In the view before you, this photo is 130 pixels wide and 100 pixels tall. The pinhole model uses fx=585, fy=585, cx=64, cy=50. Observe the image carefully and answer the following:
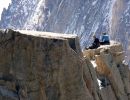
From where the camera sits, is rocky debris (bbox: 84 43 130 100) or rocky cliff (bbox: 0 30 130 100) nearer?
rocky cliff (bbox: 0 30 130 100)

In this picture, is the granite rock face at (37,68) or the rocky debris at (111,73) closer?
the granite rock face at (37,68)

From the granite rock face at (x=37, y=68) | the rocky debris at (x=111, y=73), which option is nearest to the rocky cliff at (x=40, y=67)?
the granite rock face at (x=37, y=68)

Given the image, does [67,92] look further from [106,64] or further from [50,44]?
[106,64]

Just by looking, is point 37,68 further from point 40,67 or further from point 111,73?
point 111,73

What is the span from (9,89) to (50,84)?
1568mm

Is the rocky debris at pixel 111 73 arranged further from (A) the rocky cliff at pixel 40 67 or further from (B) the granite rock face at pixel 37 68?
(B) the granite rock face at pixel 37 68

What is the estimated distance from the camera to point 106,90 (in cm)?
2525

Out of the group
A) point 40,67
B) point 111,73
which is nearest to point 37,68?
point 40,67

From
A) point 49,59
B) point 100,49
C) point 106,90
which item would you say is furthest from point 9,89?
point 100,49

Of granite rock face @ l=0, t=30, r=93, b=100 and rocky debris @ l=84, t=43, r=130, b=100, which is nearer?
granite rock face @ l=0, t=30, r=93, b=100

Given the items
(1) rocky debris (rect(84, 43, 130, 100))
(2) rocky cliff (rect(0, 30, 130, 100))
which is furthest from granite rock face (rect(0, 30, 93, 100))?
(1) rocky debris (rect(84, 43, 130, 100))

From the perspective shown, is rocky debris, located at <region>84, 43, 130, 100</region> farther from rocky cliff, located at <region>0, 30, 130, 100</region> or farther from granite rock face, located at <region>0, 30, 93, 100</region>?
granite rock face, located at <region>0, 30, 93, 100</region>

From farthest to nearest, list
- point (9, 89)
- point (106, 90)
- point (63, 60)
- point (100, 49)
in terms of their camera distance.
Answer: point (100, 49)
point (106, 90)
point (63, 60)
point (9, 89)

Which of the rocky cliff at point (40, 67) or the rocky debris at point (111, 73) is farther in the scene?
the rocky debris at point (111, 73)
